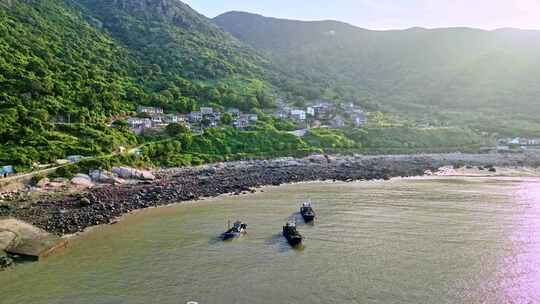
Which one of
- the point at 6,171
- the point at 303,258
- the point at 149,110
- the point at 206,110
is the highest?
the point at 149,110

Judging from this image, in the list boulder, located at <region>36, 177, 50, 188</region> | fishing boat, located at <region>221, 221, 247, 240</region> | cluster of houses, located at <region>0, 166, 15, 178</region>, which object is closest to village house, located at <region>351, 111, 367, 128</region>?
boulder, located at <region>36, 177, 50, 188</region>

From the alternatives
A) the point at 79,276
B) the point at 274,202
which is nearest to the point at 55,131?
the point at 274,202

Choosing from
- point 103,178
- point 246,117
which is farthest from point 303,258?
point 246,117

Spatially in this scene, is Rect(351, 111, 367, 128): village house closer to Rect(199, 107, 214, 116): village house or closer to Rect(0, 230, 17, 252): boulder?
Rect(199, 107, 214, 116): village house

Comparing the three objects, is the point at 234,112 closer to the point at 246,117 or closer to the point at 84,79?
the point at 246,117

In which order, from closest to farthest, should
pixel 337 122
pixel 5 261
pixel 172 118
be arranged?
pixel 5 261 < pixel 172 118 < pixel 337 122

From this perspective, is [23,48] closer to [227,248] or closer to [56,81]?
[56,81]
